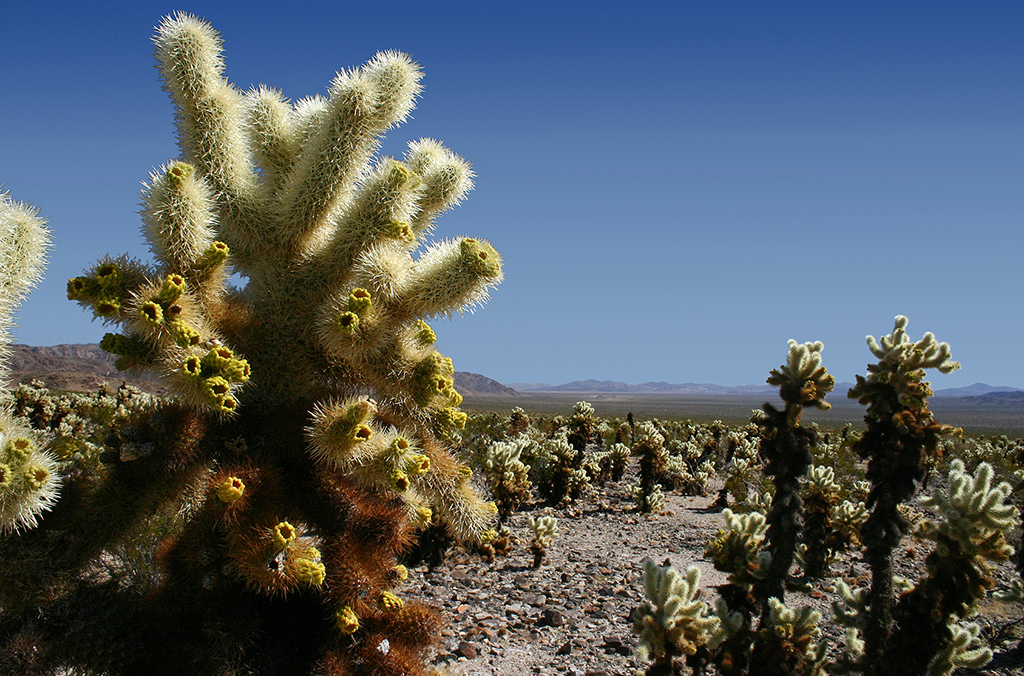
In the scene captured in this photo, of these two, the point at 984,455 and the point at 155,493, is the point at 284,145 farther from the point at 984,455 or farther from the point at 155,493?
the point at 984,455

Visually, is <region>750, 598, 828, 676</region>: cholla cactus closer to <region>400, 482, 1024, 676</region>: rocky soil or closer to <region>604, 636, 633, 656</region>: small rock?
<region>400, 482, 1024, 676</region>: rocky soil

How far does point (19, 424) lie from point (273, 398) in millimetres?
1065

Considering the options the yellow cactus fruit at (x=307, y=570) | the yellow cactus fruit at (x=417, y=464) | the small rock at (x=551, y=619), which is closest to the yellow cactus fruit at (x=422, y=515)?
the yellow cactus fruit at (x=417, y=464)

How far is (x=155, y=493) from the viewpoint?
292 centimetres

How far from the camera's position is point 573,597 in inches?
→ 243

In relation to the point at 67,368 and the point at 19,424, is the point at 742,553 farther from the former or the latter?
the point at 67,368

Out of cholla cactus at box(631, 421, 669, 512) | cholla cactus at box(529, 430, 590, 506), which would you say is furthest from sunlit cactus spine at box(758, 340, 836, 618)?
cholla cactus at box(631, 421, 669, 512)

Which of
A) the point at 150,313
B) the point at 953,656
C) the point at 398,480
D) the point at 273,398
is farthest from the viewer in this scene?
the point at 953,656

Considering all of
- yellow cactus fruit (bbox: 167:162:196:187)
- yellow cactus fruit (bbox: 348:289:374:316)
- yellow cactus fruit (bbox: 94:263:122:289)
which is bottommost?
yellow cactus fruit (bbox: 348:289:374:316)

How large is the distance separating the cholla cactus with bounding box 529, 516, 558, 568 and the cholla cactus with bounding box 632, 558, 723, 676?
330 cm

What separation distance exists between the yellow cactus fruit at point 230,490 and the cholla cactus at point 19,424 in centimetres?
59

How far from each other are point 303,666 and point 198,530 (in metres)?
0.84

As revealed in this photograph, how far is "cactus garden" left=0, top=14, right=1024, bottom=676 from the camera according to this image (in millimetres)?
2742

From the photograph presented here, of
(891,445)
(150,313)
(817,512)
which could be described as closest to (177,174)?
(150,313)
